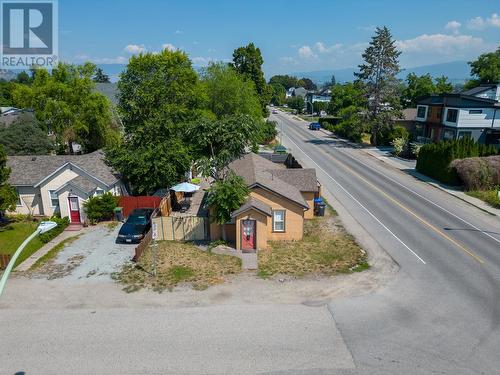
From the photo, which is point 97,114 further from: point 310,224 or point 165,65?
point 310,224

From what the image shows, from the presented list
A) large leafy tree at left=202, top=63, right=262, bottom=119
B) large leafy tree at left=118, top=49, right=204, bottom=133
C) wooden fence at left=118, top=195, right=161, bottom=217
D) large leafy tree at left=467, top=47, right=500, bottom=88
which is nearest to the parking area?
wooden fence at left=118, top=195, right=161, bottom=217

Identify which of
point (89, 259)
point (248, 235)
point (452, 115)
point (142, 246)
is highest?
point (452, 115)

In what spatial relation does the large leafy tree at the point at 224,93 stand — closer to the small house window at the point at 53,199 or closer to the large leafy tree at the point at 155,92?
the large leafy tree at the point at 155,92

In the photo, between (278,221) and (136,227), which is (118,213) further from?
(278,221)

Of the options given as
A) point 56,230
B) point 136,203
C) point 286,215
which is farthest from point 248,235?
point 56,230

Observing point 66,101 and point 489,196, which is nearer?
point 489,196

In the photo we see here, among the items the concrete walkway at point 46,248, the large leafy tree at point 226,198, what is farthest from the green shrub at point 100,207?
the large leafy tree at point 226,198
